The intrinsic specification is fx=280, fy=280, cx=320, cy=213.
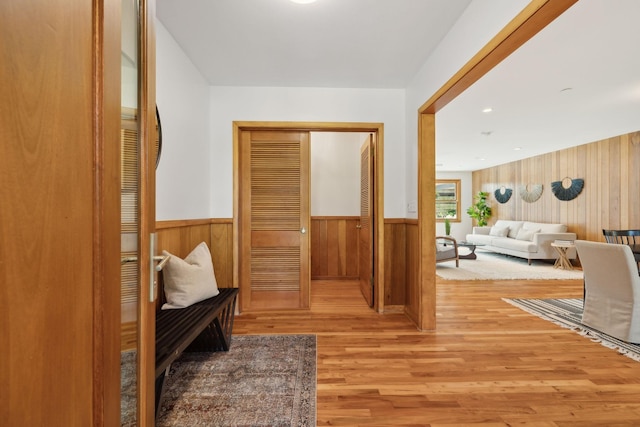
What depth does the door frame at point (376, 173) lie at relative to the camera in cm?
297

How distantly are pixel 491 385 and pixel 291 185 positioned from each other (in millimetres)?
2380

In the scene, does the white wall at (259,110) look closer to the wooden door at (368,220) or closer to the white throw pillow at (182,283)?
the wooden door at (368,220)

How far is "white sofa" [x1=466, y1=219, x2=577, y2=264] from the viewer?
574 centimetres

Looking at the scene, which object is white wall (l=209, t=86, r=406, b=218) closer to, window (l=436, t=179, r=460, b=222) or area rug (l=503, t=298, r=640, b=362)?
area rug (l=503, t=298, r=640, b=362)

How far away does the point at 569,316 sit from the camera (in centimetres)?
297

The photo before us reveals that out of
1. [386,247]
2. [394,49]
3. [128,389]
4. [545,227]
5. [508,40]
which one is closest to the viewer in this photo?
[128,389]

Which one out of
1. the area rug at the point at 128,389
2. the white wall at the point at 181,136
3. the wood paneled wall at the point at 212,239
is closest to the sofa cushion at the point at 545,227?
the wood paneled wall at the point at 212,239

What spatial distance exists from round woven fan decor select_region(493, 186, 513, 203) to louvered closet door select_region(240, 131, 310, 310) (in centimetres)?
715

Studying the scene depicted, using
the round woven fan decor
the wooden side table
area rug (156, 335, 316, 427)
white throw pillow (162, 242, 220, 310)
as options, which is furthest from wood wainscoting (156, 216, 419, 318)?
the round woven fan decor

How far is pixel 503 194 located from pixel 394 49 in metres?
7.36

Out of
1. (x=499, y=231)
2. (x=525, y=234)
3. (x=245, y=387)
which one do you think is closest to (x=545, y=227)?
(x=525, y=234)

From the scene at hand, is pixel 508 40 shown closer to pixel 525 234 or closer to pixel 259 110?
pixel 259 110

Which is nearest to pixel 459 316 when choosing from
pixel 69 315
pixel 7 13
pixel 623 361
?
pixel 623 361

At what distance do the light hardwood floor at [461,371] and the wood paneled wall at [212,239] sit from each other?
52cm
